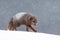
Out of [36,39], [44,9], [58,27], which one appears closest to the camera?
[36,39]

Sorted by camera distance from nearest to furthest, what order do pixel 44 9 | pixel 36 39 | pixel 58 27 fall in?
pixel 36 39, pixel 58 27, pixel 44 9

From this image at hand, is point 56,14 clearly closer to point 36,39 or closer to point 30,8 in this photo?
point 30,8

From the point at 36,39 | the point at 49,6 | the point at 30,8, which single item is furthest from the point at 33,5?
the point at 36,39

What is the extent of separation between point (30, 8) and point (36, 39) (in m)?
2.79

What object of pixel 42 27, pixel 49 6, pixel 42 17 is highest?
pixel 49 6

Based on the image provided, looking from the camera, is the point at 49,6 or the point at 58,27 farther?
the point at 49,6

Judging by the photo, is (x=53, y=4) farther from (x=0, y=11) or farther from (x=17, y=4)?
(x=0, y=11)

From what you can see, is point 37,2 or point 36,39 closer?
point 36,39

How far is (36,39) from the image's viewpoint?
7.5 inches

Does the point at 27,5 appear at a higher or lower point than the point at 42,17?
higher

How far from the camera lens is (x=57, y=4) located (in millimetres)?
2936

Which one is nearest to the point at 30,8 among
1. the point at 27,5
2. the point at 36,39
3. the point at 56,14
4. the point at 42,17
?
the point at 27,5

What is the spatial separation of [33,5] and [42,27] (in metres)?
0.49

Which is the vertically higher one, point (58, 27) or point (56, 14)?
point (56, 14)
